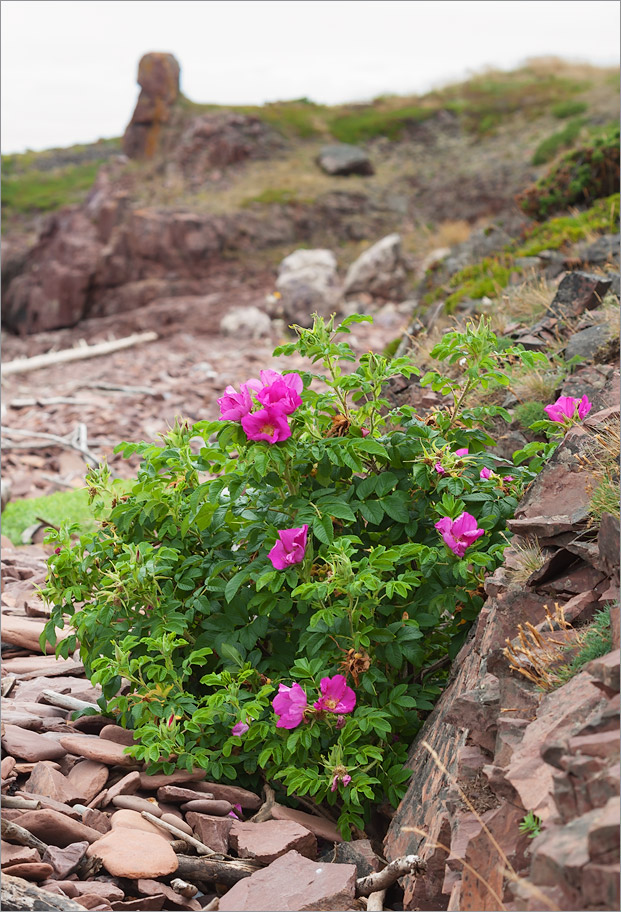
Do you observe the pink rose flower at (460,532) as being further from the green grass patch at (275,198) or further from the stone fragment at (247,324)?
the green grass patch at (275,198)

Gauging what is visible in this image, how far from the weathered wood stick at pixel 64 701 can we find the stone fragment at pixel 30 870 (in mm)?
1258

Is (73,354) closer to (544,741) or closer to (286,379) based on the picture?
(286,379)

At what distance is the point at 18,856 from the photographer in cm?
259

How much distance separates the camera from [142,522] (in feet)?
11.1

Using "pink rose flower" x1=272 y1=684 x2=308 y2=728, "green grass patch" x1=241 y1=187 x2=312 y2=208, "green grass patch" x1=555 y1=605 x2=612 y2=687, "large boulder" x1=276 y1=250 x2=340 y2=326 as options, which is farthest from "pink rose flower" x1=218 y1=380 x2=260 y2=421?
"green grass patch" x1=241 y1=187 x2=312 y2=208

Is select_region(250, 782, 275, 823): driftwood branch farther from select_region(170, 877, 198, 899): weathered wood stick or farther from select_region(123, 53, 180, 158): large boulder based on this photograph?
select_region(123, 53, 180, 158): large boulder

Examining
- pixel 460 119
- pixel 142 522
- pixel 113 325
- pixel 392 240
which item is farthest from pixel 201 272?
pixel 142 522

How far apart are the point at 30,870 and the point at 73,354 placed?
16.9 meters

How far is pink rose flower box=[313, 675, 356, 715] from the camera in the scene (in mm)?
2916

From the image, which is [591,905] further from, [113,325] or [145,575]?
[113,325]

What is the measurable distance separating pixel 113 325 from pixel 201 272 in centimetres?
349

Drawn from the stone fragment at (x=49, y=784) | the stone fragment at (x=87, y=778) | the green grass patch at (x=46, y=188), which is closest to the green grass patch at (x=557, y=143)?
the green grass patch at (x=46, y=188)

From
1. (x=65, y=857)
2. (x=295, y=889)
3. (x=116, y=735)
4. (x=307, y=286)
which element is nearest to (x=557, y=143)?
(x=307, y=286)

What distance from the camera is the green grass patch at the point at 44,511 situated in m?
7.70
